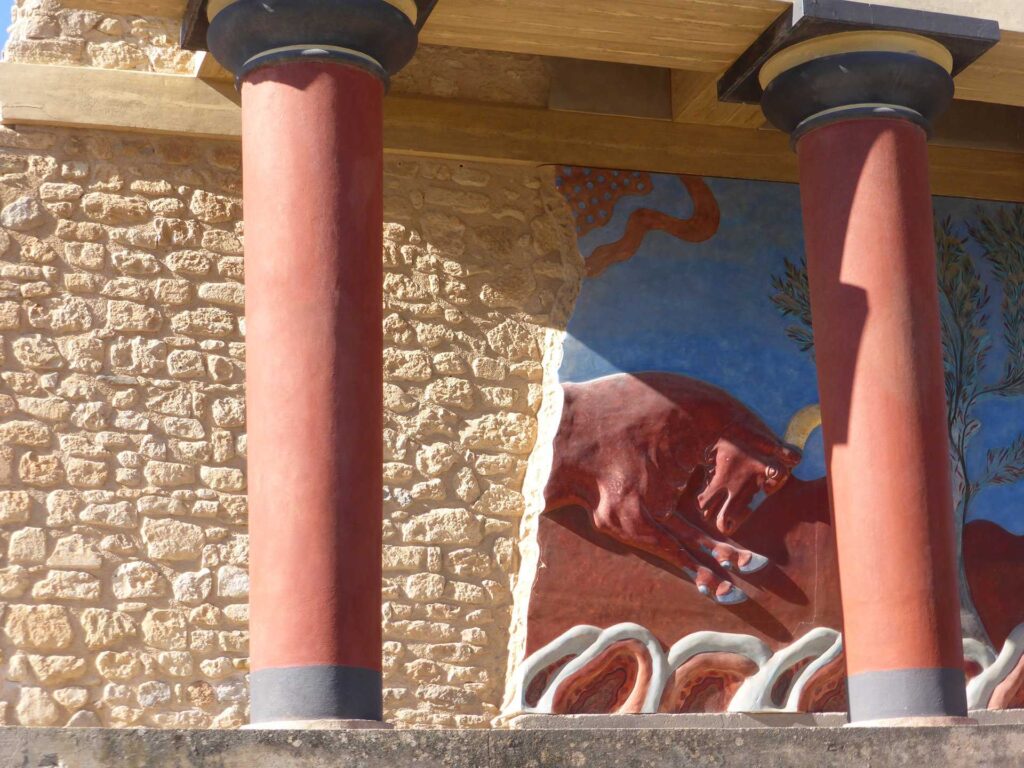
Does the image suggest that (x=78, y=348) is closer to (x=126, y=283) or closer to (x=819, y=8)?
(x=126, y=283)

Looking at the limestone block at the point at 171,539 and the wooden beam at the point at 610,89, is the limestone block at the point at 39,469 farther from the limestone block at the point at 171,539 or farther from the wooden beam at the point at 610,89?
the wooden beam at the point at 610,89

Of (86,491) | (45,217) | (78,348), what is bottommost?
(86,491)

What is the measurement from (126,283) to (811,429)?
3.36 metres

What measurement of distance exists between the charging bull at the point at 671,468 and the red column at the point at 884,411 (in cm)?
124

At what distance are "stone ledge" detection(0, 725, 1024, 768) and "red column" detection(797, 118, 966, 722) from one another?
1595 mm

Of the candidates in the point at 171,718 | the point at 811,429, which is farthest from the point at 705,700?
the point at 171,718

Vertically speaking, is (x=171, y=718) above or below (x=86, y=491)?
below

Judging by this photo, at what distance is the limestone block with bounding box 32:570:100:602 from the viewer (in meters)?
6.77

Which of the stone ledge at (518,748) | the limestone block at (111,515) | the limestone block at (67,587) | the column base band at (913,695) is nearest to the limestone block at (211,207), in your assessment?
the limestone block at (111,515)

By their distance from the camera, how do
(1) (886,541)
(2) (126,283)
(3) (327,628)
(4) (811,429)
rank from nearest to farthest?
(3) (327,628)
(1) (886,541)
(2) (126,283)
(4) (811,429)

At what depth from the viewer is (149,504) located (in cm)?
697

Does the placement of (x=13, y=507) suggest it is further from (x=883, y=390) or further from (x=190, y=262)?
(x=883, y=390)

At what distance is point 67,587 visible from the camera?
6789 millimetres

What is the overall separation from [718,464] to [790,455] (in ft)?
1.27
